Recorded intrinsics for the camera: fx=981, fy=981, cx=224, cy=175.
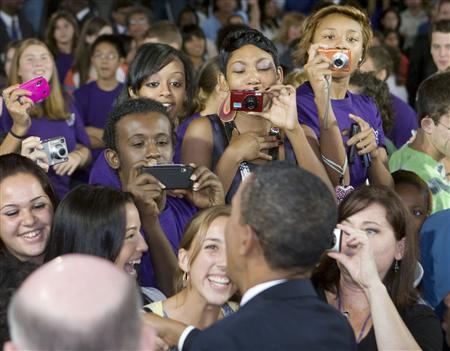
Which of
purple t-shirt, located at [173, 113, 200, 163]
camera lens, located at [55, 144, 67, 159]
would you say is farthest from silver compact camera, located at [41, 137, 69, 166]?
purple t-shirt, located at [173, 113, 200, 163]

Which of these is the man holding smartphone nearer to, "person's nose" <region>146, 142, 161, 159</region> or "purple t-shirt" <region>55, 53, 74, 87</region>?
"person's nose" <region>146, 142, 161, 159</region>

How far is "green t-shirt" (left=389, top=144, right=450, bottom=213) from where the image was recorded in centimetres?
414

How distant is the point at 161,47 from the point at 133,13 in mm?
3917

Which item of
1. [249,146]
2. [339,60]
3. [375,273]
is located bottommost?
[375,273]

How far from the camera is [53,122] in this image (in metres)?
4.98

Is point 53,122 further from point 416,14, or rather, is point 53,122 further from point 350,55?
point 416,14

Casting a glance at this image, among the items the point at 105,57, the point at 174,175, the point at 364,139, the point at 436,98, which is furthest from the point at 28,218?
the point at 105,57

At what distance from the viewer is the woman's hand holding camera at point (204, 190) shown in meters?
3.38

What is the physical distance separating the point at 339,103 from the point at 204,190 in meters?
0.84

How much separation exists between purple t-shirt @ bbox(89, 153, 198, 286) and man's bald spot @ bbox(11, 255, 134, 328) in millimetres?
1593

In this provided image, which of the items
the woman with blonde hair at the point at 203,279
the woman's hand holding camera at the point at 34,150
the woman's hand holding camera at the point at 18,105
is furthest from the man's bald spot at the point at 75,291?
the woman's hand holding camera at the point at 18,105

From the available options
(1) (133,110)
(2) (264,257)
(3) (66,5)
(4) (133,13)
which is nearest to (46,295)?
(2) (264,257)

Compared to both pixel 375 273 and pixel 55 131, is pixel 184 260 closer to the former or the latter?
pixel 375 273

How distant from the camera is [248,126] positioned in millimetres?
3738
